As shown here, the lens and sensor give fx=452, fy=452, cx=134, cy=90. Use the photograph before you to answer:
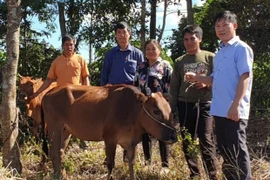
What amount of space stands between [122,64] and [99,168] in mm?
1515

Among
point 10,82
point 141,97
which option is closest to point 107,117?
point 141,97

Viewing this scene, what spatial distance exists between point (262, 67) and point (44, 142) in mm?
5293

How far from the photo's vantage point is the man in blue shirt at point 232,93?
13.5ft

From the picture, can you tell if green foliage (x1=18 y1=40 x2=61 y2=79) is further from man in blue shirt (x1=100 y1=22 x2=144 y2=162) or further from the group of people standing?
man in blue shirt (x1=100 y1=22 x2=144 y2=162)

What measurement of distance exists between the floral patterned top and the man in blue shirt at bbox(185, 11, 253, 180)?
1525mm

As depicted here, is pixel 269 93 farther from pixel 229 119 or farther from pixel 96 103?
pixel 229 119

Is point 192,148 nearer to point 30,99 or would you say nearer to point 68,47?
point 68,47

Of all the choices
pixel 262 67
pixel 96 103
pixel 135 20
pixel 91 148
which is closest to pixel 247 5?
pixel 262 67

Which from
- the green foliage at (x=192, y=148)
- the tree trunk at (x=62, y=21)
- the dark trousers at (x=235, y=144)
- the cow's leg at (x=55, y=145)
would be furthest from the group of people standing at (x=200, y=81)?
the tree trunk at (x=62, y=21)

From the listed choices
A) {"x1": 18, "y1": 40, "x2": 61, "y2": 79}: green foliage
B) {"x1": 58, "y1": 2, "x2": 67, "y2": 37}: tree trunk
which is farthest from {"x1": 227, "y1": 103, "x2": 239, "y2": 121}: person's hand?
{"x1": 58, "y1": 2, "x2": 67, "y2": 37}: tree trunk

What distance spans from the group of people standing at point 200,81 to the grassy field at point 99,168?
172 mm

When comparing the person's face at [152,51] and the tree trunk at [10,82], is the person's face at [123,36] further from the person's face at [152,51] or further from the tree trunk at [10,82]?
the tree trunk at [10,82]

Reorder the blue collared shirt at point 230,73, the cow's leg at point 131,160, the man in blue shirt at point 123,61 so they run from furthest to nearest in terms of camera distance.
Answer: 1. the man in blue shirt at point 123,61
2. the cow's leg at point 131,160
3. the blue collared shirt at point 230,73

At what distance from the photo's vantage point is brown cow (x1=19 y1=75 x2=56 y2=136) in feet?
27.6
